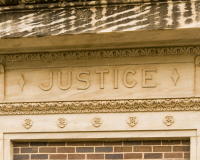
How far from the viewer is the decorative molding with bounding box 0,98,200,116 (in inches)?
152

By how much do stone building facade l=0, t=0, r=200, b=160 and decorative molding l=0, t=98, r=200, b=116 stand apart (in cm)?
1

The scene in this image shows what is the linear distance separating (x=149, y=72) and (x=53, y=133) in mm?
1330

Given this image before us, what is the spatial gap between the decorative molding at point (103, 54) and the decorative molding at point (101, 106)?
0.53 metres

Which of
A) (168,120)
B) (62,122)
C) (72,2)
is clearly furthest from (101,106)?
(72,2)

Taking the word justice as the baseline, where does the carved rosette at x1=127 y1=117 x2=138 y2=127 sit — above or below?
below

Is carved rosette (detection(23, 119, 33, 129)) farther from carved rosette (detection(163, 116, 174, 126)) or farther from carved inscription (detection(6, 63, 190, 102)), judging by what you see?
carved rosette (detection(163, 116, 174, 126))

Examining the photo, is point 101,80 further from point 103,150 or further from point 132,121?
point 103,150

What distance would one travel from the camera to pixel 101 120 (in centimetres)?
399

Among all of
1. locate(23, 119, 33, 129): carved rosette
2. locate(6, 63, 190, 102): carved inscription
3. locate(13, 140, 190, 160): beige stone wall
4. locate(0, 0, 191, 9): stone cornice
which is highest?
locate(0, 0, 191, 9): stone cornice

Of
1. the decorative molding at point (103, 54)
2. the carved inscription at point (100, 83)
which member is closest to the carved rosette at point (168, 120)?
the carved inscription at point (100, 83)

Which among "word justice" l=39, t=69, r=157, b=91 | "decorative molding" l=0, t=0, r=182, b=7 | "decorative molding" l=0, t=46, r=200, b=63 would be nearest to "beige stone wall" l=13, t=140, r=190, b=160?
"word justice" l=39, t=69, r=157, b=91

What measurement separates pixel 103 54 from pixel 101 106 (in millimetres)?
607

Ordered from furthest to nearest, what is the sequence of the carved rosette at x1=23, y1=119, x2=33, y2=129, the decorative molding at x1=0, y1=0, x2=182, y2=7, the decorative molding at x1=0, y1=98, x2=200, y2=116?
the carved rosette at x1=23, y1=119, x2=33, y2=129, the decorative molding at x1=0, y1=98, x2=200, y2=116, the decorative molding at x1=0, y1=0, x2=182, y2=7

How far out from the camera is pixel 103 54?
404cm
